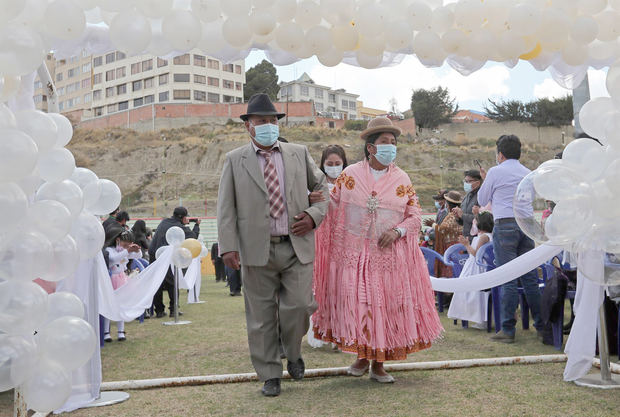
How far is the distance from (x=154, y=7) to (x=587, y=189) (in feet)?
8.91

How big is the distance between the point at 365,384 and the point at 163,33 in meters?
2.77

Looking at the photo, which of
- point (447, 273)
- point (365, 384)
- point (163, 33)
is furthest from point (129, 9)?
point (447, 273)

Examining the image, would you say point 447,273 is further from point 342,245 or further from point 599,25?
point 599,25

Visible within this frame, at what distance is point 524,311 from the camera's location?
6723 mm

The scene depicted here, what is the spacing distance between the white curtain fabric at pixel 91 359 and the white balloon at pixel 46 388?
1092mm

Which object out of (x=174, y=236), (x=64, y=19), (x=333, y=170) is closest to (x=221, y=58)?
(x=64, y=19)

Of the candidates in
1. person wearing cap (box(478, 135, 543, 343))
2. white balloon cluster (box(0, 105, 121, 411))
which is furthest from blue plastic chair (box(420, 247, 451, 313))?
white balloon cluster (box(0, 105, 121, 411))

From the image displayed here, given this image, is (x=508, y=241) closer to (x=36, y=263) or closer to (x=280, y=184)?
(x=280, y=184)

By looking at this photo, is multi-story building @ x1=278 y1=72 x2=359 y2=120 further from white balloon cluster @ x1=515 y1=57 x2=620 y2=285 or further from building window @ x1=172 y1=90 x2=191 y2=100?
white balloon cluster @ x1=515 y1=57 x2=620 y2=285

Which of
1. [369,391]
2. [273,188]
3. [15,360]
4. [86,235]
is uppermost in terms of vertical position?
[273,188]

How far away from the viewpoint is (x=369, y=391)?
4.29 m

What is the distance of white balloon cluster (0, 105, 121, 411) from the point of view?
2.80 meters

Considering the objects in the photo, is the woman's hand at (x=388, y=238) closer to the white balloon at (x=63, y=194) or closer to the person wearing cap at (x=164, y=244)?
the white balloon at (x=63, y=194)

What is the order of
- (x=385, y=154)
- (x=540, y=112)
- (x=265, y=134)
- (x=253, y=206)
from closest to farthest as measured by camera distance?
(x=253, y=206)
(x=265, y=134)
(x=385, y=154)
(x=540, y=112)
